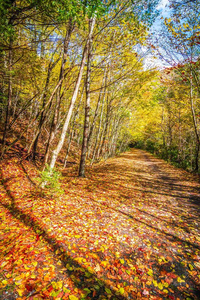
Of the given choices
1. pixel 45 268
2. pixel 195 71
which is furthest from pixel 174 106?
pixel 45 268

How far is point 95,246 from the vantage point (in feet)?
11.2

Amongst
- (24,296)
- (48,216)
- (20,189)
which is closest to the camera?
(24,296)

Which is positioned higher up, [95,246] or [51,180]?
[51,180]

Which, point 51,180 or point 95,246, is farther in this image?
point 51,180

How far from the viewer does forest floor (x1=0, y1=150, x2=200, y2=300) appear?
250cm

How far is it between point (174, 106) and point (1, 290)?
20.6m

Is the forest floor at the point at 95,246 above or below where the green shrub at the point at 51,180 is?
below

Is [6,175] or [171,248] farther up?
[6,175]

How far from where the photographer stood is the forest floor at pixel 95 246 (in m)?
2.50

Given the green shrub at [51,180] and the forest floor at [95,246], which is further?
the green shrub at [51,180]

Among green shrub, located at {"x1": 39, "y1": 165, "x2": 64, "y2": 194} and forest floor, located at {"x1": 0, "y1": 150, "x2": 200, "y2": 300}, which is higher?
green shrub, located at {"x1": 39, "y1": 165, "x2": 64, "y2": 194}

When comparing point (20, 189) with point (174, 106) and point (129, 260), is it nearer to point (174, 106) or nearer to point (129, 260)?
point (129, 260)

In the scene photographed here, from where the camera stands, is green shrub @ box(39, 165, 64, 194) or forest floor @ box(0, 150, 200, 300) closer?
forest floor @ box(0, 150, 200, 300)

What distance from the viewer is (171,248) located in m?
3.70
